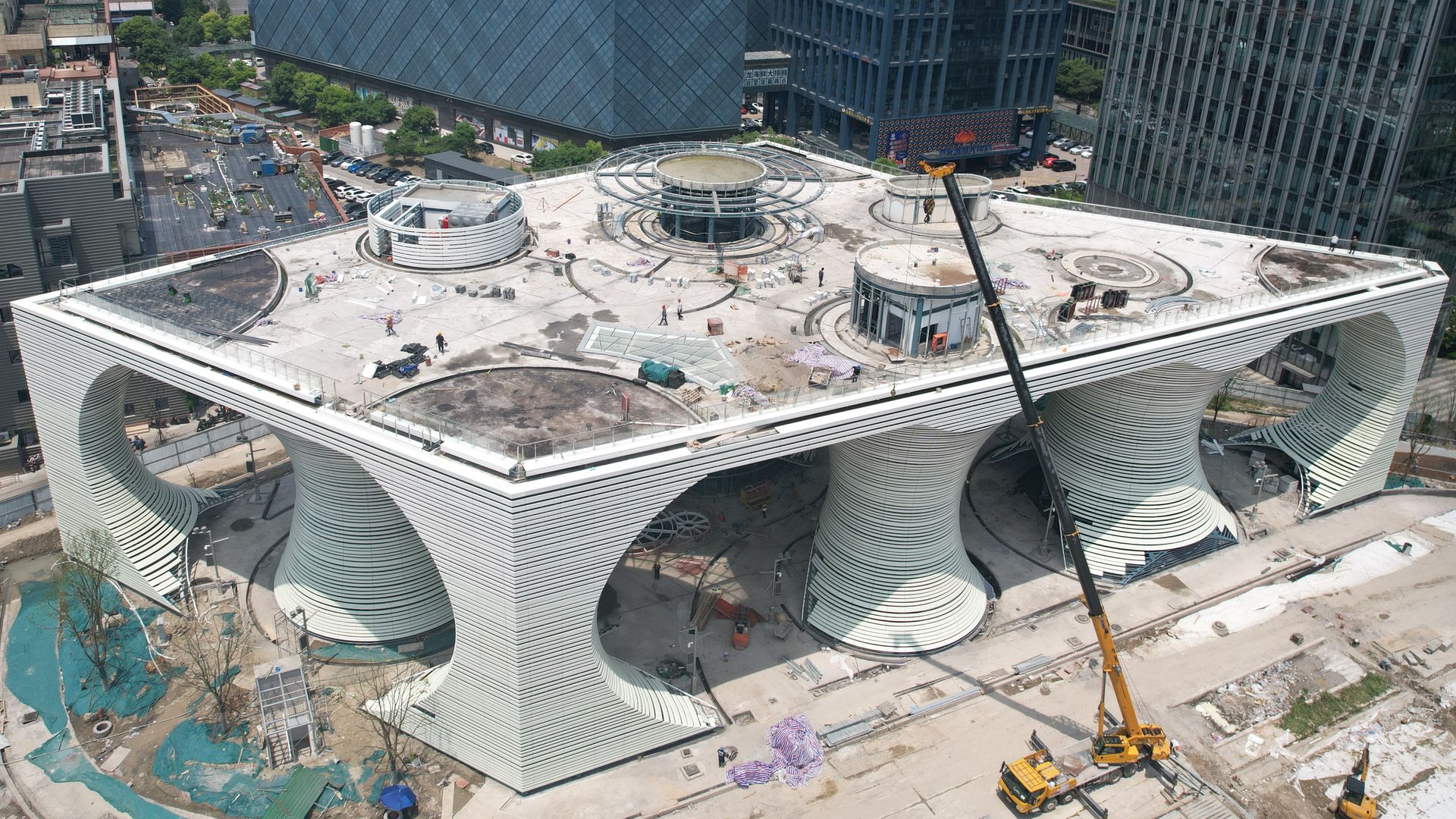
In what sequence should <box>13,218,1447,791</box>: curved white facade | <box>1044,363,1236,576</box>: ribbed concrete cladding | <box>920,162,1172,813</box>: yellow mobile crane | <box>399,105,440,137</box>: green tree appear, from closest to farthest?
<box>13,218,1447,791</box>: curved white facade → <box>920,162,1172,813</box>: yellow mobile crane → <box>1044,363,1236,576</box>: ribbed concrete cladding → <box>399,105,440,137</box>: green tree

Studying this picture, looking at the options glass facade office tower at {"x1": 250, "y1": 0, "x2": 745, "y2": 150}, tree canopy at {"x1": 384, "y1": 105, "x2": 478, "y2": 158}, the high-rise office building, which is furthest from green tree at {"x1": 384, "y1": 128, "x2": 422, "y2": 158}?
the high-rise office building

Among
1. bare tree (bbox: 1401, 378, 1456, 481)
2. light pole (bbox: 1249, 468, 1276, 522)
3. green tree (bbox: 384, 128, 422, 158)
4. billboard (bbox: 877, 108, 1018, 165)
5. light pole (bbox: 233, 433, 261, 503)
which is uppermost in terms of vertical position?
billboard (bbox: 877, 108, 1018, 165)

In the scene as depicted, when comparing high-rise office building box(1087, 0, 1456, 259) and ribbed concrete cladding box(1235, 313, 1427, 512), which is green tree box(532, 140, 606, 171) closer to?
high-rise office building box(1087, 0, 1456, 259)

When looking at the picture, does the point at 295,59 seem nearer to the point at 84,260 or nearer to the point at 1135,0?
the point at 84,260

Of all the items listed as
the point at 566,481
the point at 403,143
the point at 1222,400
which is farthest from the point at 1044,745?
the point at 403,143

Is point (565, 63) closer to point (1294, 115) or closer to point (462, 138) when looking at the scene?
point (462, 138)

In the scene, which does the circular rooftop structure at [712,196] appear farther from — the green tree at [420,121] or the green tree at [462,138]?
the green tree at [420,121]
